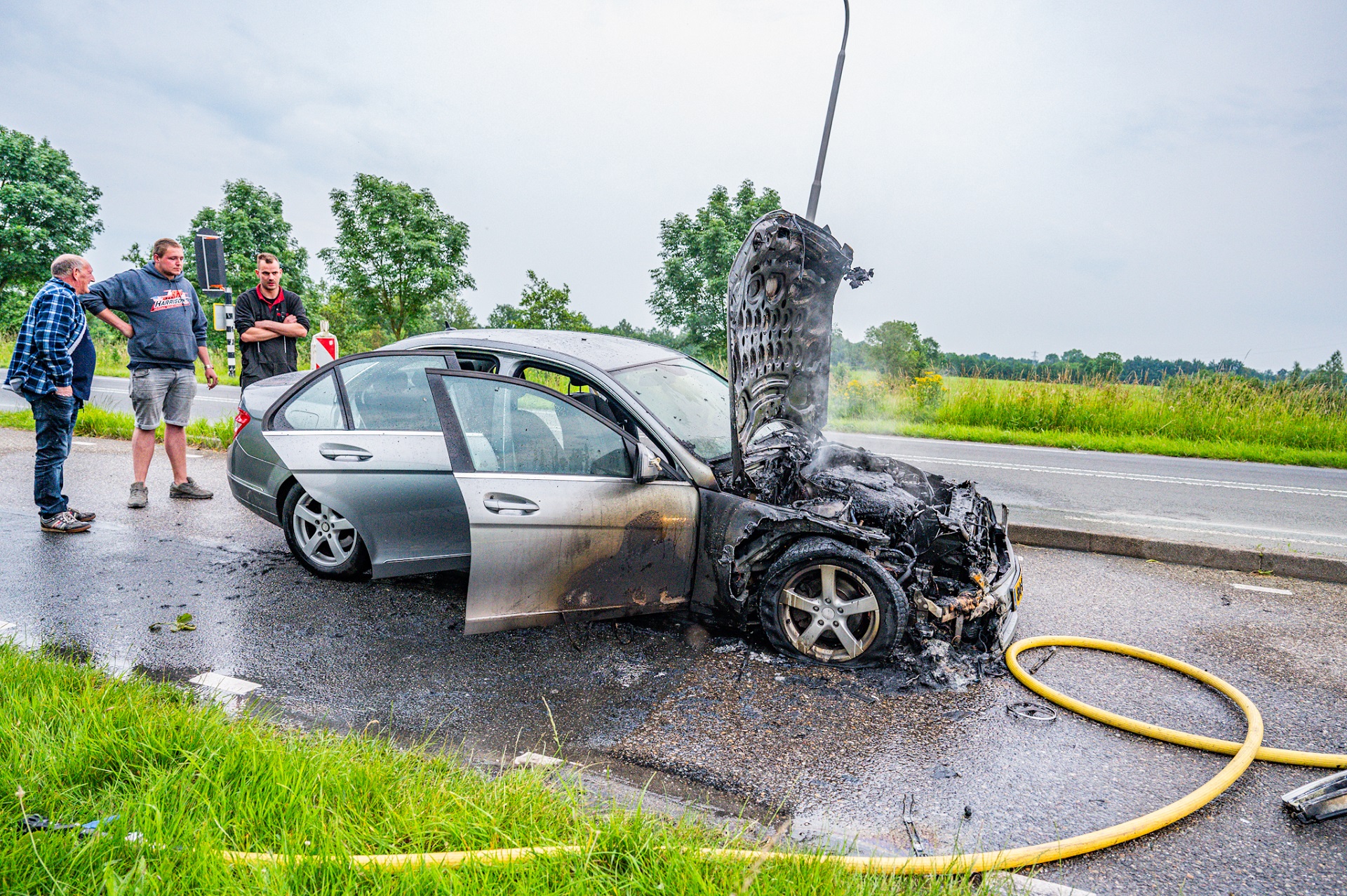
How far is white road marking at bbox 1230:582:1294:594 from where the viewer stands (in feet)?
15.9

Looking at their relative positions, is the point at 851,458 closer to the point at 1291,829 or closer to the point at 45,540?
the point at 1291,829

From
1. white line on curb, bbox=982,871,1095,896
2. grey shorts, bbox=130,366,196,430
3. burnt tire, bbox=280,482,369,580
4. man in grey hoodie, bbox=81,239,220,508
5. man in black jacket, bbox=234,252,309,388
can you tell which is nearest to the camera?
white line on curb, bbox=982,871,1095,896

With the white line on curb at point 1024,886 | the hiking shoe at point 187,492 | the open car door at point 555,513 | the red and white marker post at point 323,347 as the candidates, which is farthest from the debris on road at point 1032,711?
the red and white marker post at point 323,347

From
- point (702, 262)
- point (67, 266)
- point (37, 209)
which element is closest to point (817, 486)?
point (67, 266)

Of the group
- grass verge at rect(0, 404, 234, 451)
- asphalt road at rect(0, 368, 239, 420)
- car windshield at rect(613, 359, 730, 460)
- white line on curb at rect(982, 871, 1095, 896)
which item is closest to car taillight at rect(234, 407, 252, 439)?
car windshield at rect(613, 359, 730, 460)

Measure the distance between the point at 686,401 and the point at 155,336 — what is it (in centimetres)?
462

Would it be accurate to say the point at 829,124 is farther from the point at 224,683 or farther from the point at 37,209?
the point at 37,209

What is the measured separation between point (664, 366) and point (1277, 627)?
373 centimetres

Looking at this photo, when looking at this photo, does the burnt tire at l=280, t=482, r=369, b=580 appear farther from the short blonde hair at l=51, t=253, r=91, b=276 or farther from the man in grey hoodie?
the short blonde hair at l=51, t=253, r=91, b=276

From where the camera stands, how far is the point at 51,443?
5.49 metres

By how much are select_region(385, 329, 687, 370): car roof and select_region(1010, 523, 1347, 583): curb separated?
3.22 meters

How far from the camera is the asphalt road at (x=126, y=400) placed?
1303cm

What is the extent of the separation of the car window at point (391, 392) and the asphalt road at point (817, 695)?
1.05 meters

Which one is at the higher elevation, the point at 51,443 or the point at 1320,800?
the point at 51,443
